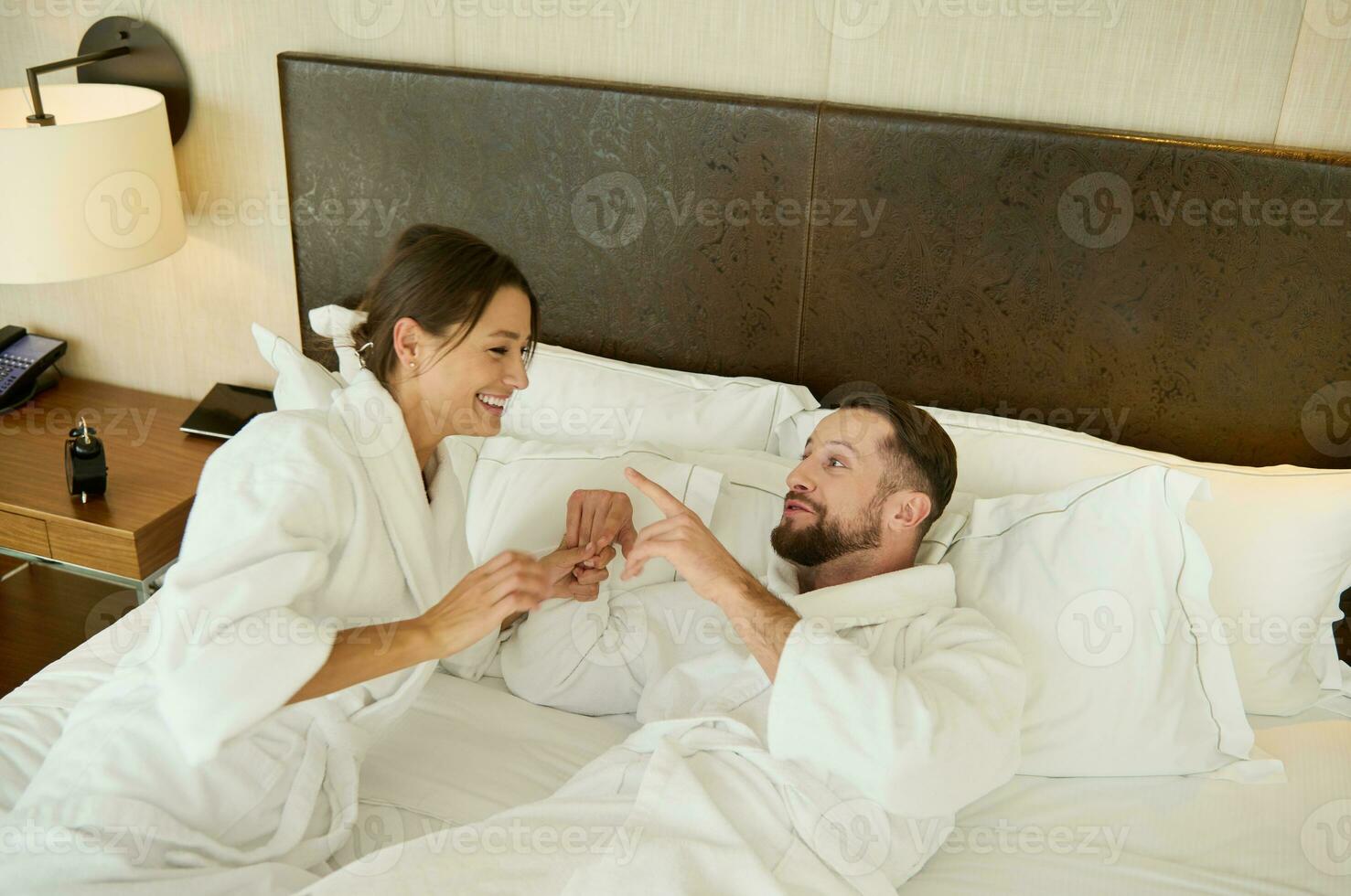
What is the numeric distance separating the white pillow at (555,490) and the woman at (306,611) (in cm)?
16

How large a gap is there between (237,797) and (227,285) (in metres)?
1.56

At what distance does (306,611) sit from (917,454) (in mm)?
915

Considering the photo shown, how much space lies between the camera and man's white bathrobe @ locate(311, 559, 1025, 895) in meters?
1.38

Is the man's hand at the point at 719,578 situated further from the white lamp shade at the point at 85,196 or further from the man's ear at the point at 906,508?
the white lamp shade at the point at 85,196

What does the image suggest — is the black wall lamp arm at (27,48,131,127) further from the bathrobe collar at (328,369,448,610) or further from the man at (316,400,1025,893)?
the man at (316,400,1025,893)

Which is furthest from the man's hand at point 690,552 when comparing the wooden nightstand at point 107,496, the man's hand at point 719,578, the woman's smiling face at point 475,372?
the wooden nightstand at point 107,496

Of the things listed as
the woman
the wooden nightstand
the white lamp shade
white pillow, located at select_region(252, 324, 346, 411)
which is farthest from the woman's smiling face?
the white lamp shade

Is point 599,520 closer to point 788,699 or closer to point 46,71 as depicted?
point 788,699

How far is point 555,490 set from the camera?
1969 mm

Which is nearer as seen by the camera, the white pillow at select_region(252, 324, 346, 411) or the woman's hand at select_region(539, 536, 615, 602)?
the woman's hand at select_region(539, 536, 615, 602)

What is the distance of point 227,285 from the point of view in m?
2.67

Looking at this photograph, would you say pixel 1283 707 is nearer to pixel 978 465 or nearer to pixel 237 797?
pixel 978 465

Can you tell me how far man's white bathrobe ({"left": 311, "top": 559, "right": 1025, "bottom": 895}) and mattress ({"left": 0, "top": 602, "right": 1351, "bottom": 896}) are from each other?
4.3 inches

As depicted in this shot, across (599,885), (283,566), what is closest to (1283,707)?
(599,885)
